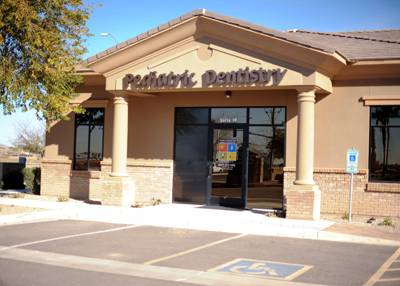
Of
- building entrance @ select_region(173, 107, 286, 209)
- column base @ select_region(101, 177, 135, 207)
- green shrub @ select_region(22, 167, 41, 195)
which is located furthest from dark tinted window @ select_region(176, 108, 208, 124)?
green shrub @ select_region(22, 167, 41, 195)

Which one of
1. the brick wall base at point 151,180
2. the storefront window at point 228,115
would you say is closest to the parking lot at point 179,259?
the brick wall base at point 151,180

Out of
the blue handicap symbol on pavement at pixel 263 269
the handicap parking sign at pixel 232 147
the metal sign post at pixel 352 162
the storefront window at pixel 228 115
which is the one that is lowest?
the blue handicap symbol on pavement at pixel 263 269

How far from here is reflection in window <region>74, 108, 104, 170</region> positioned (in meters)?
18.5

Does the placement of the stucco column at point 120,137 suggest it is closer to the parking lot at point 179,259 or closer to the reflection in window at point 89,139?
the reflection in window at point 89,139

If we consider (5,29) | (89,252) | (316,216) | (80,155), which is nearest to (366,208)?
(316,216)

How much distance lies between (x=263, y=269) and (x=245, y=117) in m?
8.61

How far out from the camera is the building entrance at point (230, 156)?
1581cm

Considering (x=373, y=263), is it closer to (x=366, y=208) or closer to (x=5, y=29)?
(x=366, y=208)

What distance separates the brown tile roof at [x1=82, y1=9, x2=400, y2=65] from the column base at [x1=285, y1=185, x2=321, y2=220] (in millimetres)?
3791

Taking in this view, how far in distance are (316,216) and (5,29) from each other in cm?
1042

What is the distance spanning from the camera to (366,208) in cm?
1471

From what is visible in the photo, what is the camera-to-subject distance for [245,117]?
53.2 ft

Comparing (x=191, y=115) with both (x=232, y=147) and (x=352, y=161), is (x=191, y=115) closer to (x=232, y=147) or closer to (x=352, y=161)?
(x=232, y=147)

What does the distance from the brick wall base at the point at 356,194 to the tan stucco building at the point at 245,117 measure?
0.03 meters
